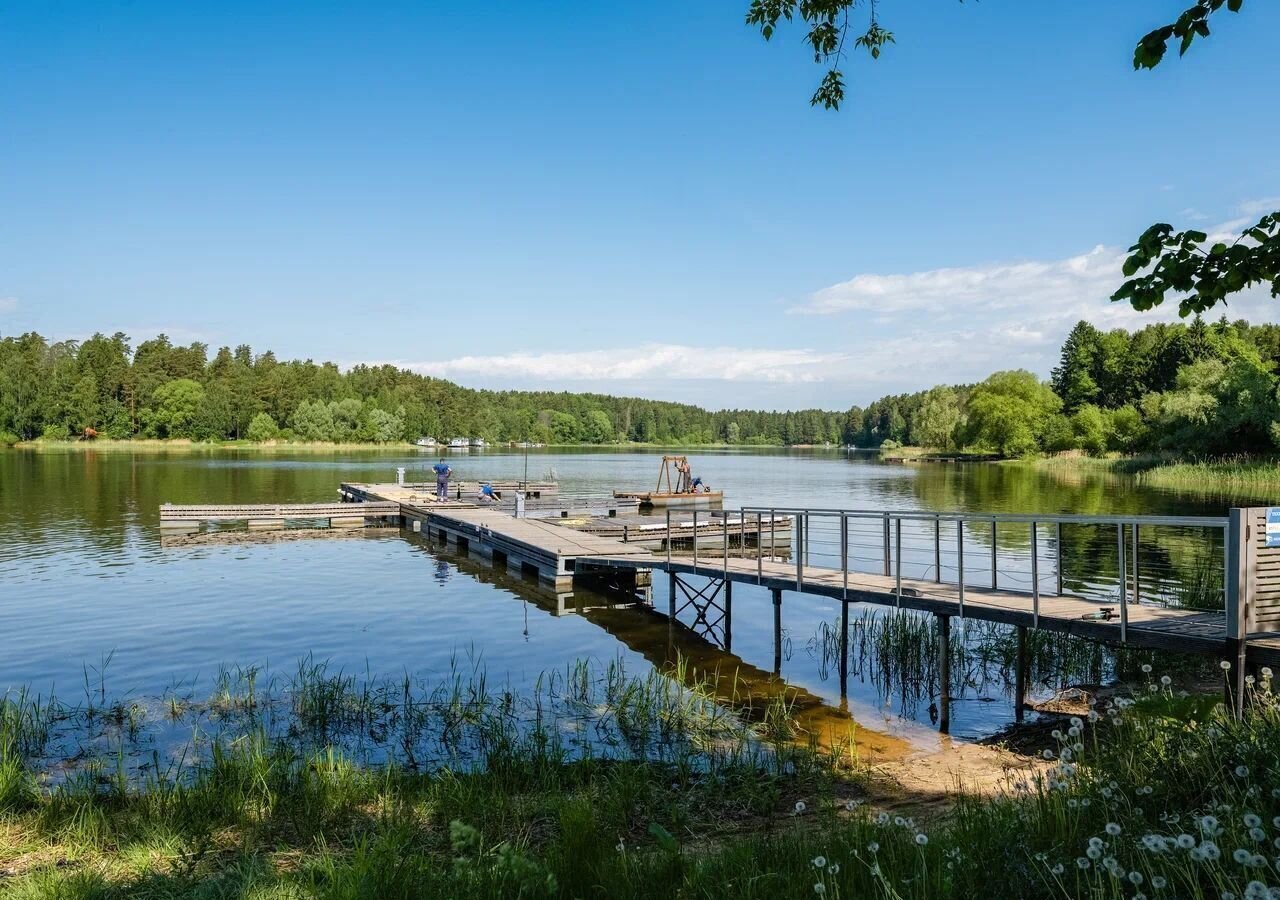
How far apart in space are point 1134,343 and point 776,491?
6183 centimetres

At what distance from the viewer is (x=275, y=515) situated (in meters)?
32.0

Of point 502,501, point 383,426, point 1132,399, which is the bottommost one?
point 502,501

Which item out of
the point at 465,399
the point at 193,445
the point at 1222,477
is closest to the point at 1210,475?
the point at 1222,477

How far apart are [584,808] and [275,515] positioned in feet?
95.8

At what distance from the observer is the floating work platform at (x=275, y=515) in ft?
100

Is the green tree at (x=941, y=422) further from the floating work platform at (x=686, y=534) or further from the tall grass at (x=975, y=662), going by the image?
the tall grass at (x=975, y=662)

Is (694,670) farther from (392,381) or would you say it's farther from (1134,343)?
(392,381)

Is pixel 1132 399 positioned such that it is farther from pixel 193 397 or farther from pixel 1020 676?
pixel 193 397

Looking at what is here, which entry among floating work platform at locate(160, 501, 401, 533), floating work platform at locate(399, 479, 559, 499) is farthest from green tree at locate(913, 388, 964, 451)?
floating work platform at locate(160, 501, 401, 533)

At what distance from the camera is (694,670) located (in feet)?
45.4

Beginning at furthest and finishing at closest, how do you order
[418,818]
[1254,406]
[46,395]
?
[46,395]
[1254,406]
[418,818]

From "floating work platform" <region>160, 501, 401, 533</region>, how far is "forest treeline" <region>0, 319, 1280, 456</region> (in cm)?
4750

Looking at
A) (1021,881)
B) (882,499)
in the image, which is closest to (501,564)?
(1021,881)

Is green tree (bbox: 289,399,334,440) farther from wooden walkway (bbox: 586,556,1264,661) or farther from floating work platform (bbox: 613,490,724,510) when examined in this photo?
wooden walkway (bbox: 586,556,1264,661)
